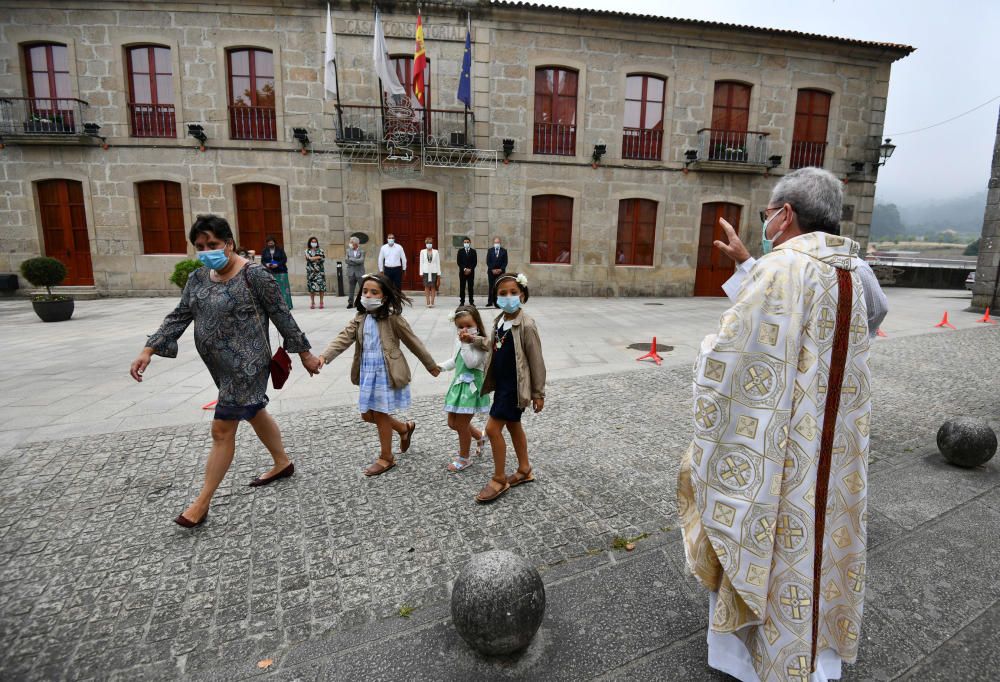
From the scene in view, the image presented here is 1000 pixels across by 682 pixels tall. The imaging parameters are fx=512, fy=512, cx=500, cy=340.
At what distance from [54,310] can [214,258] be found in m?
10.9

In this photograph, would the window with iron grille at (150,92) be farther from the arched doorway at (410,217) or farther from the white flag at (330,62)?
the arched doorway at (410,217)

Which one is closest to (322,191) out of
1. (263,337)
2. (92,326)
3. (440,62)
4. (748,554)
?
(440,62)

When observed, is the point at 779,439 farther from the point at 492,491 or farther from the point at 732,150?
the point at 732,150

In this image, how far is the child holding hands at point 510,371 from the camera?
11.4ft

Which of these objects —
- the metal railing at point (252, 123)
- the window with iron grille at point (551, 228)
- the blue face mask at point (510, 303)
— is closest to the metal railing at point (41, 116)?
the metal railing at point (252, 123)

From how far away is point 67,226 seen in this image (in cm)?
1474

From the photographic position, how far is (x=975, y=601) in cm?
251

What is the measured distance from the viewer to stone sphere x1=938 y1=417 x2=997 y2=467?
3.92m

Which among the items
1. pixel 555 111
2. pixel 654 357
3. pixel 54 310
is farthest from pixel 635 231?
pixel 54 310

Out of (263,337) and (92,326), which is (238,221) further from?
(263,337)

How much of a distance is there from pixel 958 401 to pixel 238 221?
1623 cm

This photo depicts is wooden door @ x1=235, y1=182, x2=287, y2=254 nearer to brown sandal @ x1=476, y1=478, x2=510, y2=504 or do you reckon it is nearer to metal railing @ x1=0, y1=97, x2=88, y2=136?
metal railing @ x1=0, y1=97, x2=88, y2=136

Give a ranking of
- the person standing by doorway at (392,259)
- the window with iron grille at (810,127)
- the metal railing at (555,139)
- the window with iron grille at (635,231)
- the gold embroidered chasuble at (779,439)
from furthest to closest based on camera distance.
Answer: the window with iron grille at (810,127) < the window with iron grille at (635,231) < the metal railing at (555,139) < the person standing by doorway at (392,259) < the gold embroidered chasuble at (779,439)

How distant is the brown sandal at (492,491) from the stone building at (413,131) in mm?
12702
